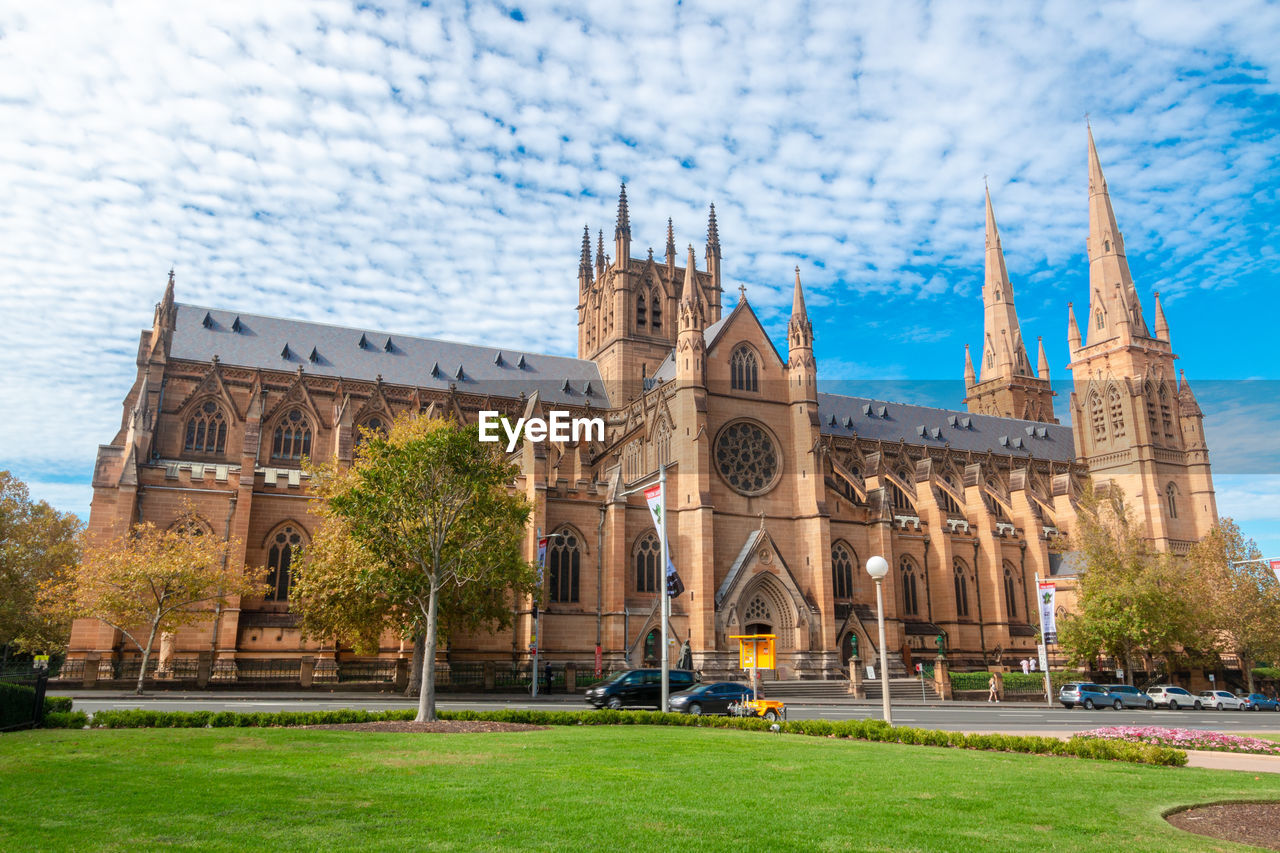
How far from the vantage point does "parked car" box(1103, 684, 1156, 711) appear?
1673 inches

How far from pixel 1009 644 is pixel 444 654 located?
39264 millimetres

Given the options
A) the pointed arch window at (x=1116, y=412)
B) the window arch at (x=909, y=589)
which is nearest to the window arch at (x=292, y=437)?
the window arch at (x=909, y=589)

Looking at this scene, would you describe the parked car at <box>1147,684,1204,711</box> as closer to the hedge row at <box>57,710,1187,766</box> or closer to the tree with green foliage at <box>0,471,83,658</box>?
the hedge row at <box>57,710,1187,766</box>

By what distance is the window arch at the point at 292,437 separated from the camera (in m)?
54.0

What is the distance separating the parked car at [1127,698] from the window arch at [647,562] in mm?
23277

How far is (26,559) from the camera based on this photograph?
57219mm

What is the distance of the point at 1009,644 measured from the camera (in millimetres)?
60469

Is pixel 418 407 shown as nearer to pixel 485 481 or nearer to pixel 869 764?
pixel 485 481

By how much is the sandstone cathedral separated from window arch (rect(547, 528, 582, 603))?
109 millimetres

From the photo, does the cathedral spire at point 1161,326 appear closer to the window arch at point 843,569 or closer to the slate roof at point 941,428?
the slate roof at point 941,428

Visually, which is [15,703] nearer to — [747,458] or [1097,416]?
[747,458]

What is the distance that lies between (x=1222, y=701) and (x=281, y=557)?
50.6 meters

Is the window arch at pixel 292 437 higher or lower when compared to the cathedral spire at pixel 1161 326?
lower

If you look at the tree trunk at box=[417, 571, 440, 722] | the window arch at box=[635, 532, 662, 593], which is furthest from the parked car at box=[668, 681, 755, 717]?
the window arch at box=[635, 532, 662, 593]
